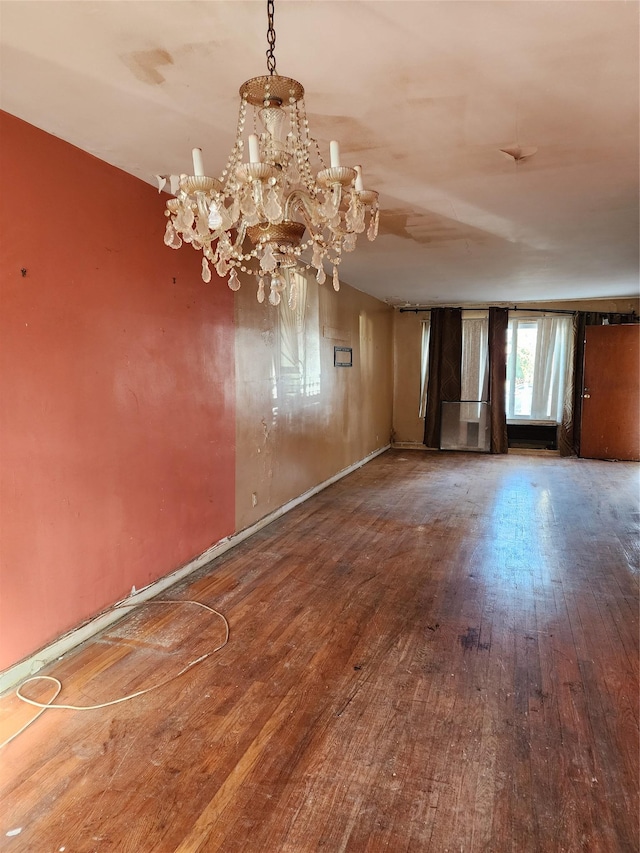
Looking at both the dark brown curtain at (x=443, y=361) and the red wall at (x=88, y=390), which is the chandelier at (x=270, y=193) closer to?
the red wall at (x=88, y=390)

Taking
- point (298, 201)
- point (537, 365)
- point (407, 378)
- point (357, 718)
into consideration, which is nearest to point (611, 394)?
point (537, 365)

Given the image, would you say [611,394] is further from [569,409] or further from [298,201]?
[298,201]

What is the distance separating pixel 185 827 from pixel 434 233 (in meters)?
3.80

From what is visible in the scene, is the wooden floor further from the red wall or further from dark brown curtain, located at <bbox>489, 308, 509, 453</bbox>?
dark brown curtain, located at <bbox>489, 308, 509, 453</bbox>

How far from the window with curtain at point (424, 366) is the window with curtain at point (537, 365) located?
4.13ft

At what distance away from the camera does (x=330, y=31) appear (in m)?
1.56

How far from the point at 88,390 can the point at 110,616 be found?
1.20 m

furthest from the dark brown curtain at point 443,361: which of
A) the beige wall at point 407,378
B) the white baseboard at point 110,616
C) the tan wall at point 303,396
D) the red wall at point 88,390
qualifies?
the red wall at point 88,390

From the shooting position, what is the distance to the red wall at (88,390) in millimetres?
2139

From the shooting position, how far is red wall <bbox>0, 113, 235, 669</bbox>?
7.02 feet

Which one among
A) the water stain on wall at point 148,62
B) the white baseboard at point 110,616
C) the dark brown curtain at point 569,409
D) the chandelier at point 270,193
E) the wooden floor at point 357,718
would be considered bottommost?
the wooden floor at point 357,718

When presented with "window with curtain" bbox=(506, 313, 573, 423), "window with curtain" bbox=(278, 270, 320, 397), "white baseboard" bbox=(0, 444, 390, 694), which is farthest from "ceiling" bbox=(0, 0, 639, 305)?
"window with curtain" bbox=(506, 313, 573, 423)

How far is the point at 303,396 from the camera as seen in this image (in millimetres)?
4941

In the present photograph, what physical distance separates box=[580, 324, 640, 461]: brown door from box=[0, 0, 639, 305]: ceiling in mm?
4395
